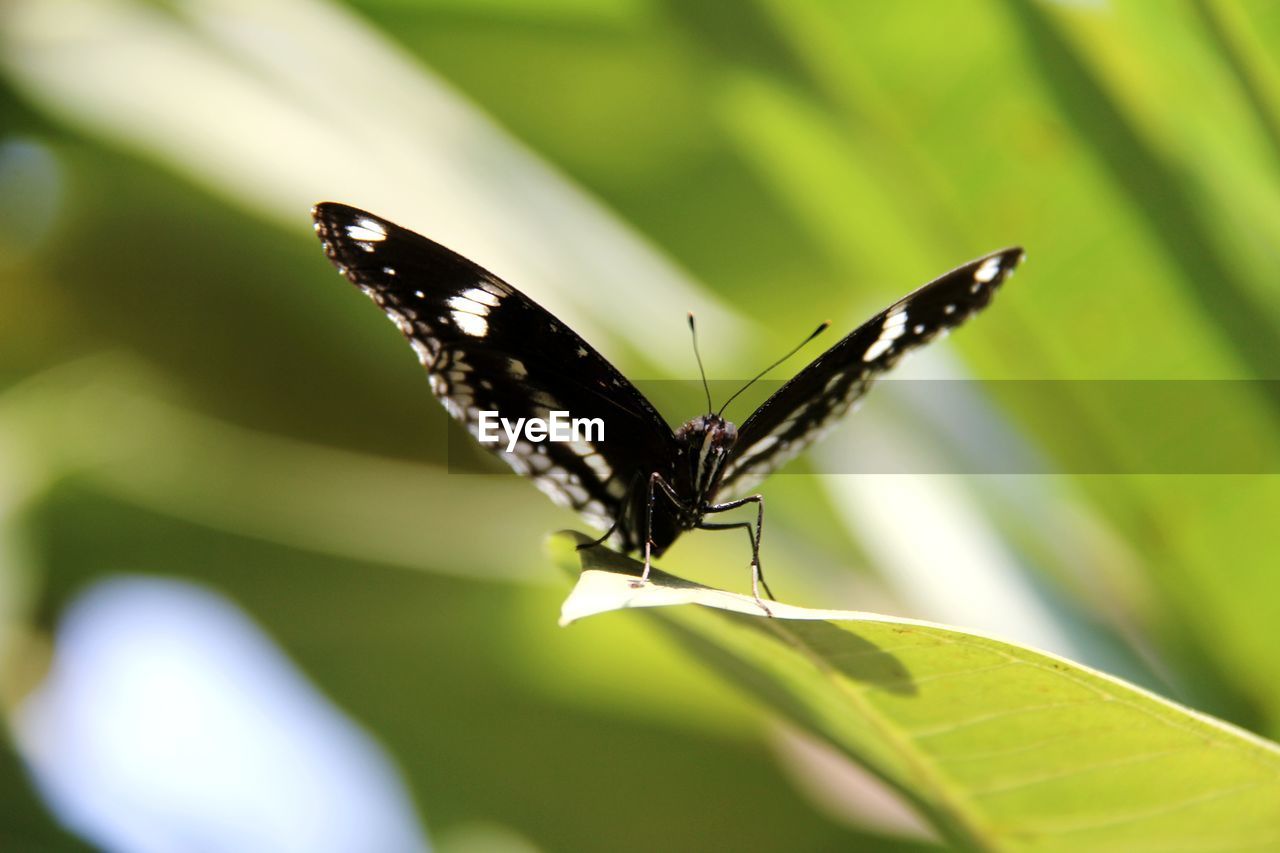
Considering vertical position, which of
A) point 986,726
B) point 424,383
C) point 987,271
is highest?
point 987,271

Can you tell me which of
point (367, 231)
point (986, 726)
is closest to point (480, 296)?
point (367, 231)

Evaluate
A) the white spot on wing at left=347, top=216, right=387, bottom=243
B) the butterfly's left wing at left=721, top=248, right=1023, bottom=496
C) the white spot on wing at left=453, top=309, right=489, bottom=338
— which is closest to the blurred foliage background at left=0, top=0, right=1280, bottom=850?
the butterfly's left wing at left=721, top=248, right=1023, bottom=496

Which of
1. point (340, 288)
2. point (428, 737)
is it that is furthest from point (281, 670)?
point (340, 288)

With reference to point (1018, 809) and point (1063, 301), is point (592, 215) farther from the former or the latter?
point (1018, 809)

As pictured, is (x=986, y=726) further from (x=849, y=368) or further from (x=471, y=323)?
(x=471, y=323)

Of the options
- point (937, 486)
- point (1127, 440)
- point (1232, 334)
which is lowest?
point (937, 486)
